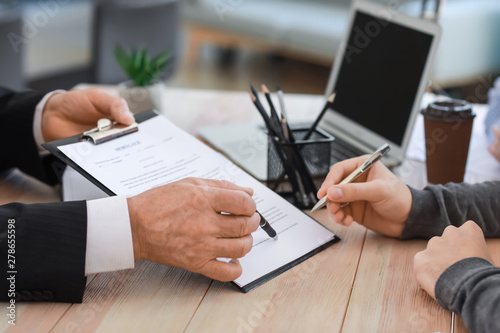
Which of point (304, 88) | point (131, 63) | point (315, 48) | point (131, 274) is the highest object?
point (131, 63)

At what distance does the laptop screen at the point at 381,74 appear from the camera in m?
1.31

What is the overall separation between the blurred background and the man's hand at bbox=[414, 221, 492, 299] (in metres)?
1.92

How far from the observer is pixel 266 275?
2.96ft

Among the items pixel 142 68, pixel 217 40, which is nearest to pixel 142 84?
pixel 142 68

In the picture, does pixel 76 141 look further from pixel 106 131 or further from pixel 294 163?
pixel 294 163

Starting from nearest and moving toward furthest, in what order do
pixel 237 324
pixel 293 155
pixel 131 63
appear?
pixel 237 324 < pixel 293 155 < pixel 131 63

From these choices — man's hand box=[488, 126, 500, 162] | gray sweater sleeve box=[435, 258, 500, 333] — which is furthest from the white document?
man's hand box=[488, 126, 500, 162]

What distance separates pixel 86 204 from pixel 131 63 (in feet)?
2.46

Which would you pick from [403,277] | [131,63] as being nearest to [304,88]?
[131,63]

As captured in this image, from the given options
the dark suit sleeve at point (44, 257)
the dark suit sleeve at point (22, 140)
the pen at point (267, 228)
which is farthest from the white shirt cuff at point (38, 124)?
the pen at point (267, 228)

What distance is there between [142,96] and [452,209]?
82 cm

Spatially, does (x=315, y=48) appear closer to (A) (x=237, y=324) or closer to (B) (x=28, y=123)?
(B) (x=28, y=123)

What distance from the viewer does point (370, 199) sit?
99 centimetres

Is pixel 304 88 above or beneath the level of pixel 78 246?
beneath
